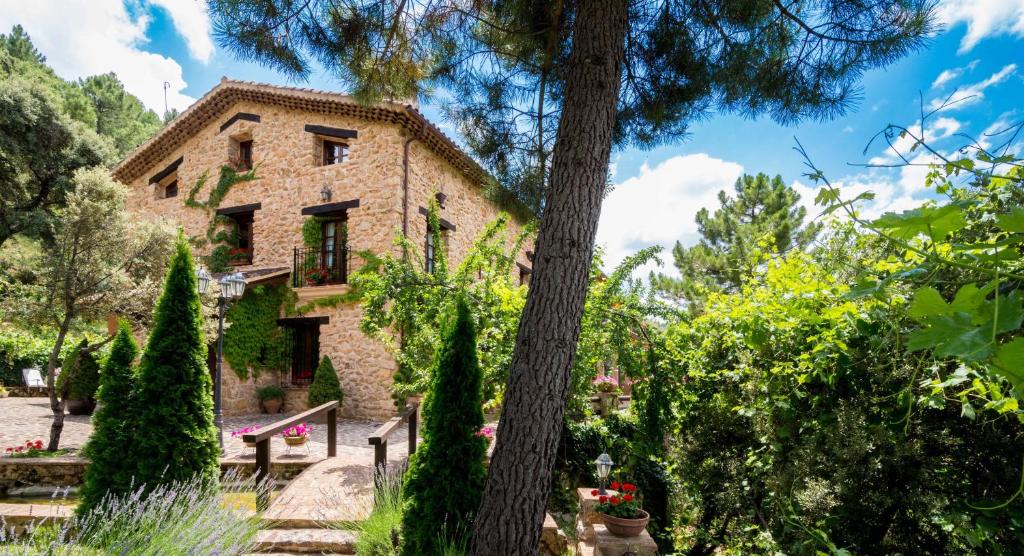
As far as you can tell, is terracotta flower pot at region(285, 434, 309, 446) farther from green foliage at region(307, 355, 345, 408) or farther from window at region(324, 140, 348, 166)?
window at region(324, 140, 348, 166)

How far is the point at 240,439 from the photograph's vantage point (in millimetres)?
8781

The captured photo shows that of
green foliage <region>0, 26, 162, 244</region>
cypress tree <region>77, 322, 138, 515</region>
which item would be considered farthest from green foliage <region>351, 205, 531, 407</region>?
green foliage <region>0, 26, 162, 244</region>

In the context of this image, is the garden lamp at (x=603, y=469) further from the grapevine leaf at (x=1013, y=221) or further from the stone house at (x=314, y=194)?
the stone house at (x=314, y=194)

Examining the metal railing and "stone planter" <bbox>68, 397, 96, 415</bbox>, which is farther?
the metal railing

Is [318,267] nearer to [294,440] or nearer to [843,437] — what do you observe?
[294,440]

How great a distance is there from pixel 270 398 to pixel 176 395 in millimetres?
7140

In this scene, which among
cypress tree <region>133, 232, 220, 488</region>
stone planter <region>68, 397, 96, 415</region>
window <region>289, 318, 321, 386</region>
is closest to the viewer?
cypress tree <region>133, 232, 220, 488</region>

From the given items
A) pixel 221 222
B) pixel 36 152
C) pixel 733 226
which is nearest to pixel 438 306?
pixel 221 222

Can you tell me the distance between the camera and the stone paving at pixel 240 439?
727cm

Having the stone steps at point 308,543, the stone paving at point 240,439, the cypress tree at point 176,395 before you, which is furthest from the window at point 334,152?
the stone steps at point 308,543

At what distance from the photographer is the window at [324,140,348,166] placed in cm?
1178

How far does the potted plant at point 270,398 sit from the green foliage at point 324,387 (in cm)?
104

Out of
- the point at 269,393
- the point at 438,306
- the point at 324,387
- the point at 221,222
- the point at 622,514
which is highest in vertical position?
the point at 221,222

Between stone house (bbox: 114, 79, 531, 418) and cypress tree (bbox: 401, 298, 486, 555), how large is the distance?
7.03 m
